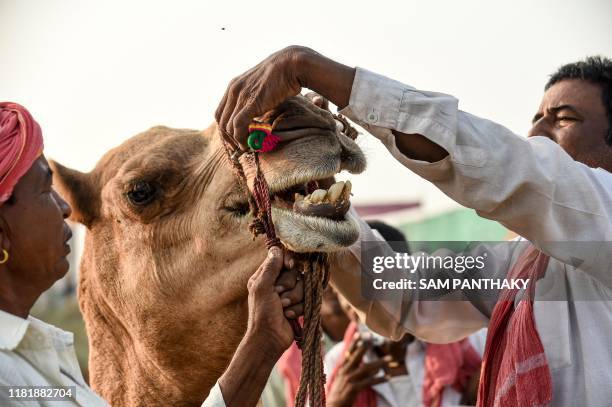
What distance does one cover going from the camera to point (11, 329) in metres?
2.73

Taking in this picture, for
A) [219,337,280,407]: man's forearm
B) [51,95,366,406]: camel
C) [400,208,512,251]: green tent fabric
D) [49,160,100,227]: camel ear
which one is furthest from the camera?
[400,208,512,251]: green tent fabric

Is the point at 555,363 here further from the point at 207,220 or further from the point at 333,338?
the point at 333,338

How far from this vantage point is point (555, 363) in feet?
10.7

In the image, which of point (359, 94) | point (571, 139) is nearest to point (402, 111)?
point (359, 94)

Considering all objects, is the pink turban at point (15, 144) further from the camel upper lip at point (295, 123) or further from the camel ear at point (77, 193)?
the camel ear at point (77, 193)

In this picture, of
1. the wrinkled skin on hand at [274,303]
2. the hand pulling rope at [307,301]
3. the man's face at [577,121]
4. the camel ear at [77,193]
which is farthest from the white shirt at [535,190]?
the camel ear at [77,193]

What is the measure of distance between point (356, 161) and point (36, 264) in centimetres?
124

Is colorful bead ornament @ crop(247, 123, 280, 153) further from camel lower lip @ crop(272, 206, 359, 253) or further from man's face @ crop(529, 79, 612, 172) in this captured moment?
A: man's face @ crop(529, 79, 612, 172)

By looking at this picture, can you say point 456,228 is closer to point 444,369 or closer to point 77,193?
point 444,369

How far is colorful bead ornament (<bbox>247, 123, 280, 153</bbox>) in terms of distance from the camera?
2.96m

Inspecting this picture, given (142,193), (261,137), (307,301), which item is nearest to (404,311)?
(307,301)

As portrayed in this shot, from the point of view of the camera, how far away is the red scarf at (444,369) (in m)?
5.82

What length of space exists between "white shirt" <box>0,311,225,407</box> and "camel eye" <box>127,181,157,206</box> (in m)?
0.96

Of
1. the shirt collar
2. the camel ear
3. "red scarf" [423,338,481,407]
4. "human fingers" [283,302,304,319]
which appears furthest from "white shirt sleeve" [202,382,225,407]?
"red scarf" [423,338,481,407]
